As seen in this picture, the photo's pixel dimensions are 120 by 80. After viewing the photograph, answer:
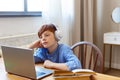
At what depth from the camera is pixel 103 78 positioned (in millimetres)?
1097

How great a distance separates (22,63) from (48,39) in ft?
1.36

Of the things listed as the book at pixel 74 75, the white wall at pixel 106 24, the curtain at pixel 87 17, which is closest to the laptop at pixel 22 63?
the book at pixel 74 75

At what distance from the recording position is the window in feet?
8.45

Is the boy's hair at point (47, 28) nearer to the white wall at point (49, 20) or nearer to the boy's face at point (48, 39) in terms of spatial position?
the boy's face at point (48, 39)

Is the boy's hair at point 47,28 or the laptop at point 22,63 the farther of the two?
the boy's hair at point 47,28

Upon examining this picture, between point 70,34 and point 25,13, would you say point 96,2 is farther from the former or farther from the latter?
point 25,13

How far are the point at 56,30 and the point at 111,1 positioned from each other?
2369 millimetres

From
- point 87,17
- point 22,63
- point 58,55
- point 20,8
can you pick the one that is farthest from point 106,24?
point 22,63

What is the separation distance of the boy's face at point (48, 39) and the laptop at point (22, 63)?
0.27 meters

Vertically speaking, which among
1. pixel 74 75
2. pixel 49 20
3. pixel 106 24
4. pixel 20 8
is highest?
pixel 20 8

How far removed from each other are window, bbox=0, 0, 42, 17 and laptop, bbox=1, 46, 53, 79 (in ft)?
4.14

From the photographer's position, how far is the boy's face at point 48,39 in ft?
5.08

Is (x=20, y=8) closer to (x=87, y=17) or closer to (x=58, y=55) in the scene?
(x=87, y=17)

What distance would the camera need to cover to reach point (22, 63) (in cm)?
119
